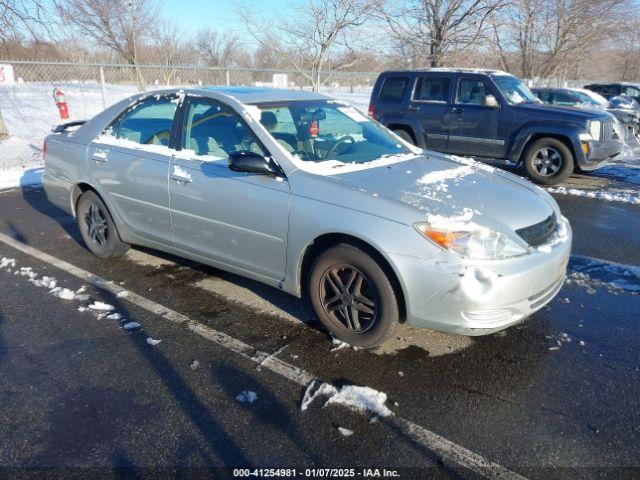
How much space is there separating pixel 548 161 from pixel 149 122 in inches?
267

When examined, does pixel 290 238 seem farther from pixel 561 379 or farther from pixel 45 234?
pixel 45 234

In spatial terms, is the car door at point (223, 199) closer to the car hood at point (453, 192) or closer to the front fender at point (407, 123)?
the car hood at point (453, 192)

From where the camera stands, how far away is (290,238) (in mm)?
3262

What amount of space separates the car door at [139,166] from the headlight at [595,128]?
6.94 m

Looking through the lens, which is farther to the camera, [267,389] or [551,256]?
[551,256]

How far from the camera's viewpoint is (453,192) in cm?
319

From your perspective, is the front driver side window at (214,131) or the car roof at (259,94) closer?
the front driver side window at (214,131)

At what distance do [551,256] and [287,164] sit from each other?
5.92 feet

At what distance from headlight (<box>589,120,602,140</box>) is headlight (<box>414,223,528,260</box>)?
6.40 meters

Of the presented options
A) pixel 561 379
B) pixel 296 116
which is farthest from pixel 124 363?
pixel 561 379

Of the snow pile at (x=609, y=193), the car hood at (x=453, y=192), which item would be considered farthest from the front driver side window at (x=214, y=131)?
the snow pile at (x=609, y=193)

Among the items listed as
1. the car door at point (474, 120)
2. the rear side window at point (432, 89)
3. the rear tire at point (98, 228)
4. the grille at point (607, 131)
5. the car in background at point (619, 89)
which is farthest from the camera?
the car in background at point (619, 89)

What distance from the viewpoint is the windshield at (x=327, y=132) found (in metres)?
3.66

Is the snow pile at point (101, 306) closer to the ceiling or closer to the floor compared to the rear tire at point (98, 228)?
closer to the floor
